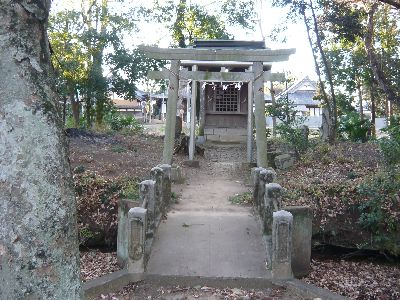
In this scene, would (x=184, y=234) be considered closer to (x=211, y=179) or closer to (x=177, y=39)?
(x=211, y=179)

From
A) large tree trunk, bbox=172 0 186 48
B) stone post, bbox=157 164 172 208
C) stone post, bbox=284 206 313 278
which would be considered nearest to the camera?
stone post, bbox=284 206 313 278

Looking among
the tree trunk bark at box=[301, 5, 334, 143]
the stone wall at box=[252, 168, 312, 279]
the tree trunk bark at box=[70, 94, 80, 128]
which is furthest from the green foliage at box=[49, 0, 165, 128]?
the stone wall at box=[252, 168, 312, 279]

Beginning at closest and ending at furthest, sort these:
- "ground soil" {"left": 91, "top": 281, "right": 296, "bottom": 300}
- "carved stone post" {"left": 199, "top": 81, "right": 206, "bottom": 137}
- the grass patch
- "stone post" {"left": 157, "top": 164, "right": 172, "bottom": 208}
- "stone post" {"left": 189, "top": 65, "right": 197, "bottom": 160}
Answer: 1. "ground soil" {"left": 91, "top": 281, "right": 296, "bottom": 300}
2. "stone post" {"left": 157, "top": 164, "right": 172, "bottom": 208}
3. the grass patch
4. "stone post" {"left": 189, "top": 65, "right": 197, "bottom": 160}
5. "carved stone post" {"left": 199, "top": 81, "right": 206, "bottom": 137}

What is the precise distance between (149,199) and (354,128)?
12.8 meters

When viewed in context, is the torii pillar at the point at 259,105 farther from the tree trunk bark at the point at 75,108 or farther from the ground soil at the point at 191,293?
the tree trunk bark at the point at 75,108

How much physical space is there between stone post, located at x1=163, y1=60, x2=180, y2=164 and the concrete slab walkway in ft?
4.47

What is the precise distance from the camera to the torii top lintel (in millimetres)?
10281

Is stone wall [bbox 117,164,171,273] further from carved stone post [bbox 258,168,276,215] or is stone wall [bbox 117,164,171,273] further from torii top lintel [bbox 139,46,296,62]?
torii top lintel [bbox 139,46,296,62]

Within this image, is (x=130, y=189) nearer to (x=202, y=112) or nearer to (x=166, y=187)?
(x=166, y=187)

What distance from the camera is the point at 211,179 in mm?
11578

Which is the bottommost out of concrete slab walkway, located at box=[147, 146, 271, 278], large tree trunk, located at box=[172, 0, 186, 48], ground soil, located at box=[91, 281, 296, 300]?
ground soil, located at box=[91, 281, 296, 300]

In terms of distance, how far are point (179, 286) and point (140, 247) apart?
0.75m

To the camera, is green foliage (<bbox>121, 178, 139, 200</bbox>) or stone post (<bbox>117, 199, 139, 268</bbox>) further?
green foliage (<bbox>121, 178, 139, 200</bbox>)

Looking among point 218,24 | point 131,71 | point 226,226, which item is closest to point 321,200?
point 226,226
